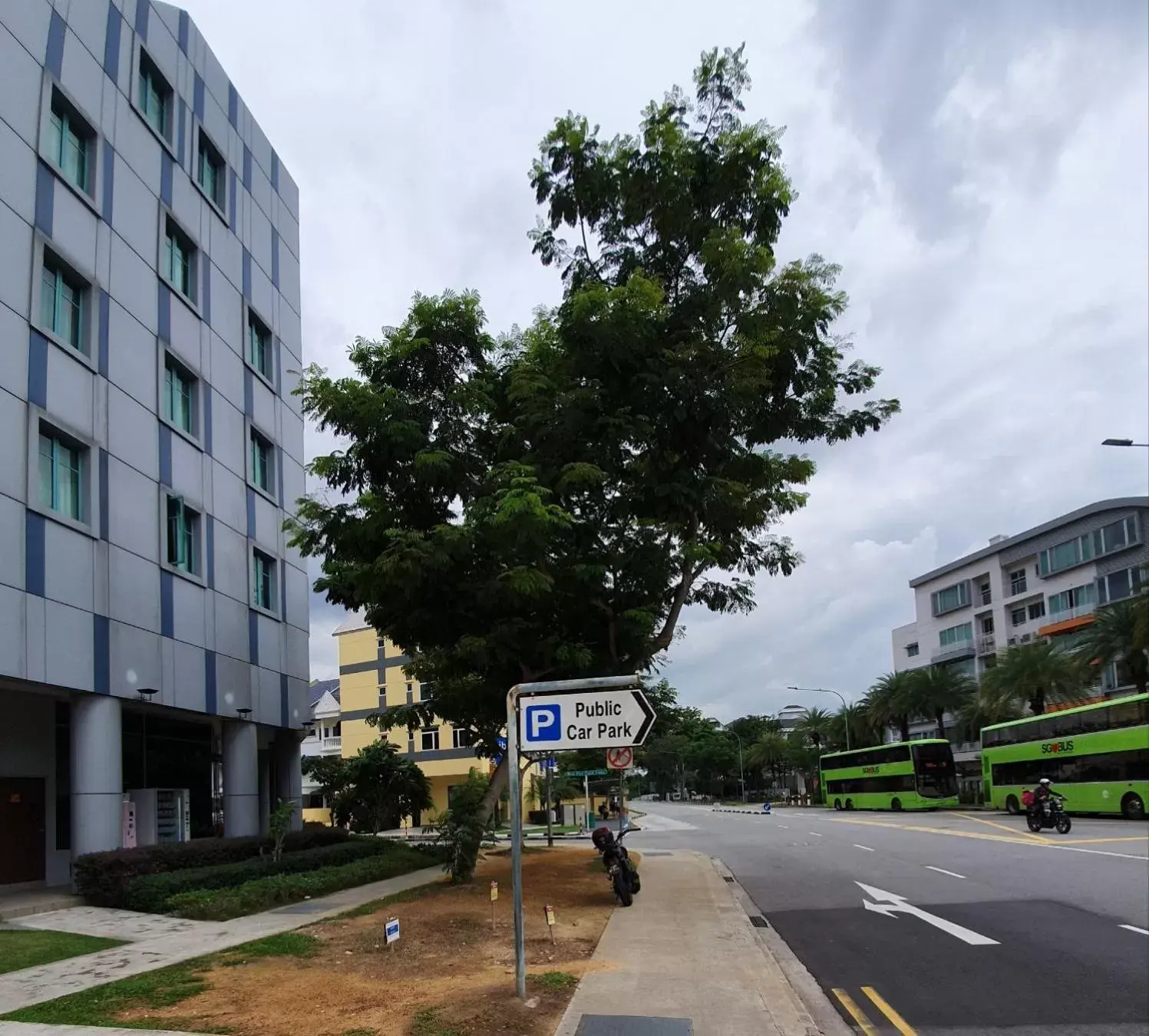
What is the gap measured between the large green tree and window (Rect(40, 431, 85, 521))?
12.4 ft

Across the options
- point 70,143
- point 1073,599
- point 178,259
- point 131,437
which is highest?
point 70,143

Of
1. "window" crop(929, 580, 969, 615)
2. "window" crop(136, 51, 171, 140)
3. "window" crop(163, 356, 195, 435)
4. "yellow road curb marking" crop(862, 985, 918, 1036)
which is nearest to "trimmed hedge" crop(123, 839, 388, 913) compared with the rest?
"window" crop(163, 356, 195, 435)

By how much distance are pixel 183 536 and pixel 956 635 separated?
2884 inches

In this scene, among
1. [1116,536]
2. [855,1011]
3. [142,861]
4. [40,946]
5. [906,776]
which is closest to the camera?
[855,1011]

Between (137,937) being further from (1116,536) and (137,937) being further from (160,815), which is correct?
(1116,536)

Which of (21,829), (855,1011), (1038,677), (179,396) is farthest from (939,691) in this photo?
(855,1011)

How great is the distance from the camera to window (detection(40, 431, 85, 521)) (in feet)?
54.4

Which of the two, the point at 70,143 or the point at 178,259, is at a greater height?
the point at 70,143

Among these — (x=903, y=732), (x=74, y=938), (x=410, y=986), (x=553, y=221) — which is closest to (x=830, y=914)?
(x=410, y=986)

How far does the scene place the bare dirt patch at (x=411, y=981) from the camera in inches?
312

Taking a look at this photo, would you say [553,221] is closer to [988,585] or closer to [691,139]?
[691,139]

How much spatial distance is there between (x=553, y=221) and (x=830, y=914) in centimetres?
1325

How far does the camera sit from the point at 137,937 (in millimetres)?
12883

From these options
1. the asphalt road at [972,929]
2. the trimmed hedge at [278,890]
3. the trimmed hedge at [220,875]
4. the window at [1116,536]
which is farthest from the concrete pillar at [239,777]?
the window at [1116,536]
